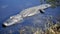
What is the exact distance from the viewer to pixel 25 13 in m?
6.56

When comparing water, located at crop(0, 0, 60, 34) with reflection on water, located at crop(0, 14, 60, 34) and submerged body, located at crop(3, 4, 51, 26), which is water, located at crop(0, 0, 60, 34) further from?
submerged body, located at crop(3, 4, 51, 26)

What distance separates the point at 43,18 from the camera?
613 cm

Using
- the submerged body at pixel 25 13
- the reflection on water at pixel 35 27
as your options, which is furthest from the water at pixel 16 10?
the submerged body at pixel 25 13

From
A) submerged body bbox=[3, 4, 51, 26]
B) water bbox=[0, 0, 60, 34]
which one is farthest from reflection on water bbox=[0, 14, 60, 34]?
submerged body bbox=[3, 4, 51, 26]

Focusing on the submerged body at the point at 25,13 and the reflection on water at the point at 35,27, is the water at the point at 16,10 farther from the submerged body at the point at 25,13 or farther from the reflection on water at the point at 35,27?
the submerged body at the point at 25,13

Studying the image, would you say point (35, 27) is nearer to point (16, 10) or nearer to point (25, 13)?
point (25, 13)

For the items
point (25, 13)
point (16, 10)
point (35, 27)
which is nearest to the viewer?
point (35, 27)

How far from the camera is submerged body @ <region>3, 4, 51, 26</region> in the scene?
19.6 ft

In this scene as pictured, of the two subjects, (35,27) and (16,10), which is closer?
→ (35,27)

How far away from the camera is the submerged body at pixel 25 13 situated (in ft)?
19.6

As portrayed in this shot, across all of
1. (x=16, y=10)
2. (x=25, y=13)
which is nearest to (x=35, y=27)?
(x=25, y=13)

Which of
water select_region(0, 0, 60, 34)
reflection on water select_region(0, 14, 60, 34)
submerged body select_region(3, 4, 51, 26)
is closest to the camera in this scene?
reflection on water select_region(0, 14, 60, 34)

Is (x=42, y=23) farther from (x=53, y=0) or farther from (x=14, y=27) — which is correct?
(x=53, y=0)

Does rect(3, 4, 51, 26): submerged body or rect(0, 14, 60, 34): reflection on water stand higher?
rect(3, 4, 51, 26): submerged body
